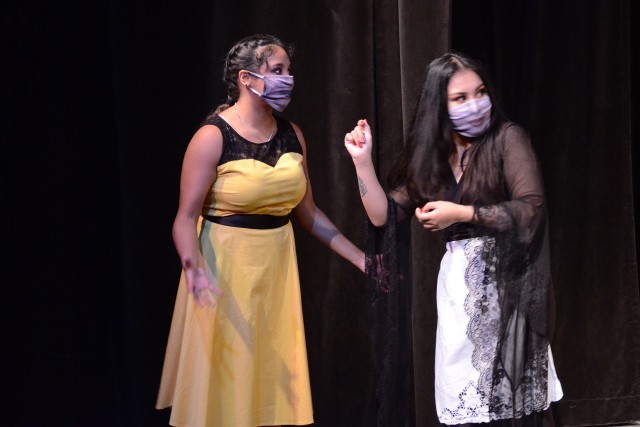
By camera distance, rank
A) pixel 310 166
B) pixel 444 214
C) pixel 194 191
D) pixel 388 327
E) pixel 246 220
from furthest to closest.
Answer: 1. pixel 310 166
2. pixel 246 220
3. pixel 194 191
4. pixel 388 327
5. pixel 444 214

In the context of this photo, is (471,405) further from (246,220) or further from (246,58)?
(246,58)

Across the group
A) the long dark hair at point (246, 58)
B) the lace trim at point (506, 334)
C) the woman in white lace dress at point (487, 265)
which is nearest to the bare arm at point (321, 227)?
the long dark hair at point (246, 58)

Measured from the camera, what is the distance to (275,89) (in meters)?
3.11

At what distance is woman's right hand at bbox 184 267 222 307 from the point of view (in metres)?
3.04

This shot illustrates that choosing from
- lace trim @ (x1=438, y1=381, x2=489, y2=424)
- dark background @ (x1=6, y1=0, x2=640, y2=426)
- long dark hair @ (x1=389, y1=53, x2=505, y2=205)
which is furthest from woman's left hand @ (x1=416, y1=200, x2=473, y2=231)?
dark background @ (x1=6, y1=0, x2=640, y2=426)

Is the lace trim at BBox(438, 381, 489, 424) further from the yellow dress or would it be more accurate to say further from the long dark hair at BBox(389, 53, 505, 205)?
the yellow dress

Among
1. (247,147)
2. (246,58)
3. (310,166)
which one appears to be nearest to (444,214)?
(247,147)

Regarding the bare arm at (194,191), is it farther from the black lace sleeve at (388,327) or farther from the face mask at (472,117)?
the face mask at (472,117)

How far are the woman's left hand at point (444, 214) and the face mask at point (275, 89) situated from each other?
2.42 feet

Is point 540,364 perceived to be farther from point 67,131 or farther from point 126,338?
point 67,131

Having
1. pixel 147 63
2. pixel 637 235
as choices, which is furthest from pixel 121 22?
pixel 637 235

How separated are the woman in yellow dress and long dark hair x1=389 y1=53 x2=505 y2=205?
517 millimetres

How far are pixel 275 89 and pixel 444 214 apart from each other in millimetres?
807

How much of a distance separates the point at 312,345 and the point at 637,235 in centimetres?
169
